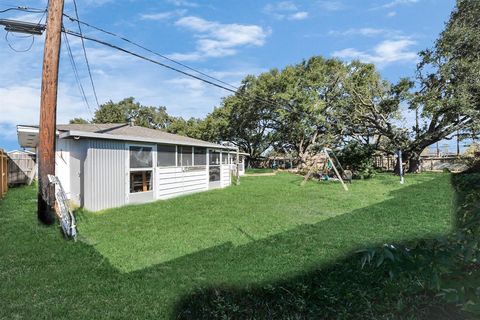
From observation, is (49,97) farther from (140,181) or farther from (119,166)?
(140,181)

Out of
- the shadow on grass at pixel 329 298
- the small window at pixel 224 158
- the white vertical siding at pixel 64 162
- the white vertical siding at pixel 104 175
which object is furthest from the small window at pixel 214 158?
the shadow on grass at pixel 329 298

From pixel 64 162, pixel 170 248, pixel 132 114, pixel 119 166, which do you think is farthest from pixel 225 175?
pixel 132 114

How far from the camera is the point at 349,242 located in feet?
17.8

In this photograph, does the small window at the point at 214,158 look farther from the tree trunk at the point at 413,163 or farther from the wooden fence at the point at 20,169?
the tree trunk at the point at 413,163

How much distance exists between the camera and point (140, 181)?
34.3ft

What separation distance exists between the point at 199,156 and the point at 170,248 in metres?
8.87

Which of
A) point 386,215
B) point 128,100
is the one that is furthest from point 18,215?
point 128,100

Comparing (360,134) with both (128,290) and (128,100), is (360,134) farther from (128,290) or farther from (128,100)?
(128,100)

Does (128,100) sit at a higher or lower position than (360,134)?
higher

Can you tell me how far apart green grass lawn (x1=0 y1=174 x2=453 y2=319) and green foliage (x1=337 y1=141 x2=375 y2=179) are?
9011mm

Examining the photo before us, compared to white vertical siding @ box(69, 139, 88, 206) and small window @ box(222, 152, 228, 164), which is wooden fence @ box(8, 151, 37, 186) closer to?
white vertical siding @ box(69, 139, 88, 206)

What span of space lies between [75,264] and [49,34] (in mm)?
4761

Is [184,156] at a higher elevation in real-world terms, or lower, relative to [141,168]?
higher

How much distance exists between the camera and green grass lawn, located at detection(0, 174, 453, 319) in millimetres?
3504
